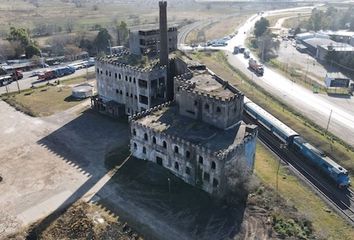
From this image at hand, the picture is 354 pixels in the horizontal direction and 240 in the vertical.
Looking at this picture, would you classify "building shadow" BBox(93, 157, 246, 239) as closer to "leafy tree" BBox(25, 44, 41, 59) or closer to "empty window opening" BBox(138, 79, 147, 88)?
"empty window opening" BBox(138, 79, 147, 88)

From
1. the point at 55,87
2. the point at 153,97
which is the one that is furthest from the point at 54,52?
A: the point at 153,97

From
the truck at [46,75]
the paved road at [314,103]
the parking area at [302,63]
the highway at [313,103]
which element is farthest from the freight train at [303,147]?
the truck at [46,75]

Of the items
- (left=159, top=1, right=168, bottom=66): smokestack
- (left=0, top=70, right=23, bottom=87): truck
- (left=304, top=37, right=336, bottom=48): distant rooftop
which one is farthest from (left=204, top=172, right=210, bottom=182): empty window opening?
(left=304, top=37, right=336, bottom=48): distant rooftop

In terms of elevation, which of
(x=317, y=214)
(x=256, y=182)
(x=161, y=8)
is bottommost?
(x=317, y=214)

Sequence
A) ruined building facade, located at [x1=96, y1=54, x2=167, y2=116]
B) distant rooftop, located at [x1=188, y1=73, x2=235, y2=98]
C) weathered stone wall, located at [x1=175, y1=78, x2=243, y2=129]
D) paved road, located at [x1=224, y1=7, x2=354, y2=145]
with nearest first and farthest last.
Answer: weathered stone wall, located at [x1=175, y1=78, x2=243, y2=129] → distant rooftop, located at [x1=188, y1=73, x2=235, y2=98] → ruined building facade, located at [x1=96, y1=54, x2=167, y2=116] → paved road, located at [x1=224, y1=7, x2=354, y2=145]

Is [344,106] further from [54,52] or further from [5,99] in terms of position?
[54,52]

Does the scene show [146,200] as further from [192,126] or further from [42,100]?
[42,100]

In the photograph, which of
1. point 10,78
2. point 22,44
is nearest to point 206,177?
point 10,78
